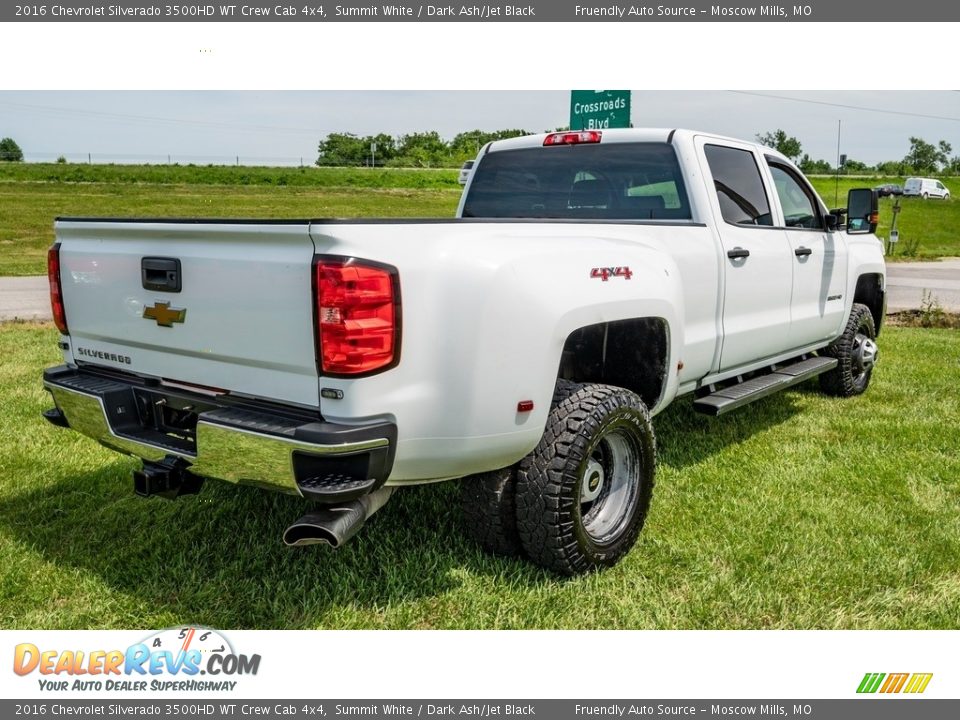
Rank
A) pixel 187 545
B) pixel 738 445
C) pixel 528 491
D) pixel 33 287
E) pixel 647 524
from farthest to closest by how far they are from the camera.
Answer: pixel 33 287
pixel 738 445
pixel 647 524
pixel 187 545
pixel 528 491

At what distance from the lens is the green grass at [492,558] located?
3.27m

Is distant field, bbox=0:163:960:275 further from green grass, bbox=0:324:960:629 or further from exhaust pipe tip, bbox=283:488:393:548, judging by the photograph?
exhaust pipe tip, bbox=283:488:393:548

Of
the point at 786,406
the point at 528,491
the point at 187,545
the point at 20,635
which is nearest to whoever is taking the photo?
the point at 20,635

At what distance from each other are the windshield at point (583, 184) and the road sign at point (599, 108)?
28.1 ft

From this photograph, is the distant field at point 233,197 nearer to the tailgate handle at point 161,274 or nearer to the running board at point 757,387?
the tailgate handle at point 161,274

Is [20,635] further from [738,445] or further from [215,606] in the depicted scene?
[738,445]

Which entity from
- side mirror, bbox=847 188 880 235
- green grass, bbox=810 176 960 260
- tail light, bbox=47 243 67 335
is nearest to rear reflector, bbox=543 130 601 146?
side mirror, bbox=847 188 880 235

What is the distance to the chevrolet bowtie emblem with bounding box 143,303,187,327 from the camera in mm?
3172

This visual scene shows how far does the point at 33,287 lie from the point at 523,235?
1363 cm

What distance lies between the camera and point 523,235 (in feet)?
10.3

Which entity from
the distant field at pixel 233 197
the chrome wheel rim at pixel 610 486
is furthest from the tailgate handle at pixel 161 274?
the distant field at pixel 233 197

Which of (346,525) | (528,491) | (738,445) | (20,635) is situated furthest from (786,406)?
(20,635)

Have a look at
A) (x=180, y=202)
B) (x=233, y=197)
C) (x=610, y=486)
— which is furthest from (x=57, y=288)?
(x=233, y=197)

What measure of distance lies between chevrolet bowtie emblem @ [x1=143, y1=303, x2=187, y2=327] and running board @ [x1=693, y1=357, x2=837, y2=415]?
2.62 meters
